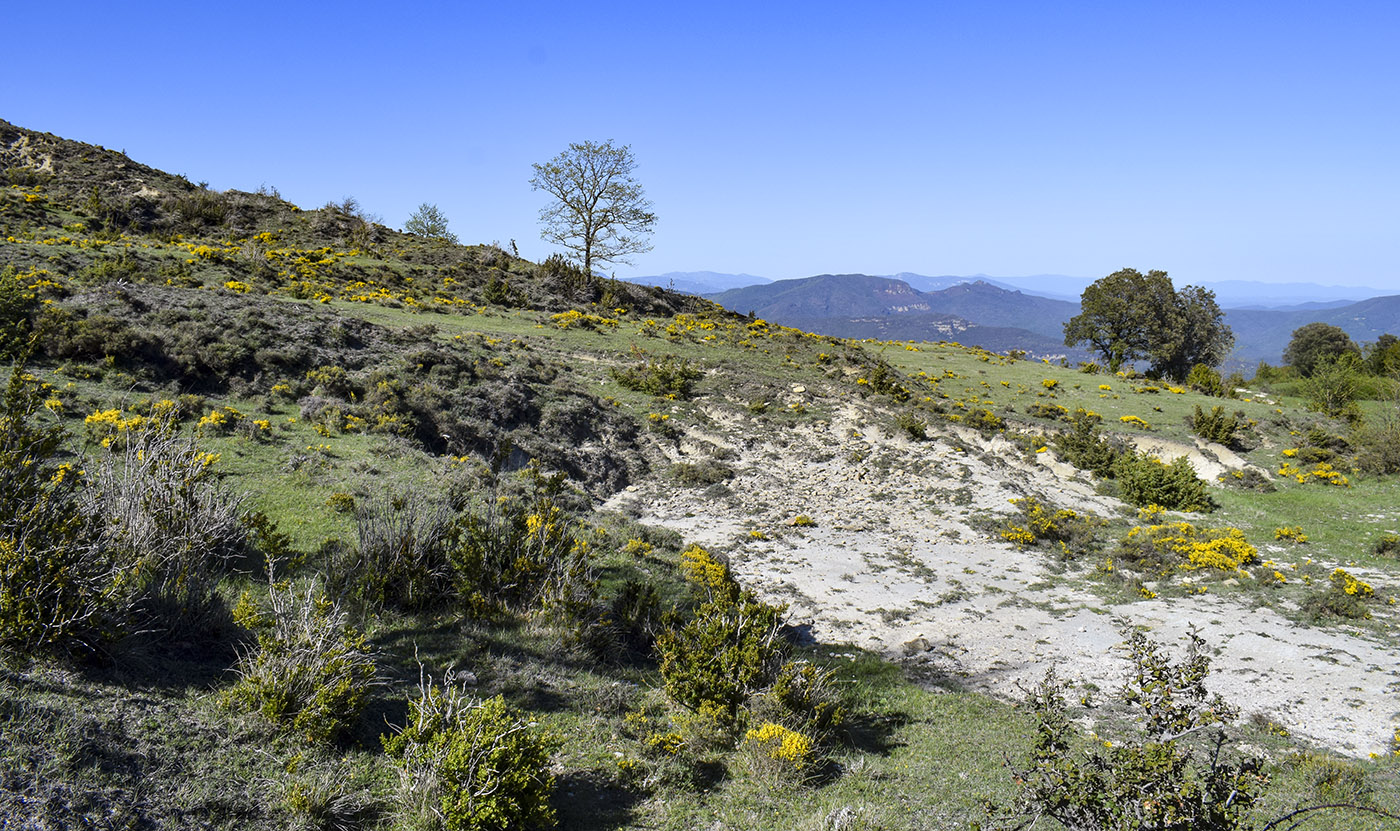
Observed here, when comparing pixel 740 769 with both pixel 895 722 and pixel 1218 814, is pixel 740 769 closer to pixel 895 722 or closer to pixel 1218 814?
pixel 895 722

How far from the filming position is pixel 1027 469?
18.9 meters

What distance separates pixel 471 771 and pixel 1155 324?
140ft

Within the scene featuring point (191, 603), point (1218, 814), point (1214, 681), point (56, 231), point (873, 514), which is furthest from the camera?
point (56, 231)

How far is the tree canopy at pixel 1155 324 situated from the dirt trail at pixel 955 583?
23.6m

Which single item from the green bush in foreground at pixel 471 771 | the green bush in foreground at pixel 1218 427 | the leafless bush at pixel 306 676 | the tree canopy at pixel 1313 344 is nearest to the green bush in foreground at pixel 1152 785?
the green bush in foreground at pixel 471 771

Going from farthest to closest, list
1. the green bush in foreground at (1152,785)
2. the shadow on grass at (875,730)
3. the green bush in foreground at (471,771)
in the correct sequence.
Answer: the shadow on grass at (875,730) → the green bush in foreground at (471,771) → the green bush in foreground at (1152,785)

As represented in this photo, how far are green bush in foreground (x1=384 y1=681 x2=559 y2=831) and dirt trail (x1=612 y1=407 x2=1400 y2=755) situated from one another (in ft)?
18.8

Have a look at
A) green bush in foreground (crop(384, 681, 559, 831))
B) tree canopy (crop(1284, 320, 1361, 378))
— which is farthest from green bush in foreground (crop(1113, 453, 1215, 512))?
tree canopy (crop(1284, 320, 1361, 378))

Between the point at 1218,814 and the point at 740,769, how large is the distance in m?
3.48

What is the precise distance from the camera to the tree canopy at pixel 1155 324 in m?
36.8

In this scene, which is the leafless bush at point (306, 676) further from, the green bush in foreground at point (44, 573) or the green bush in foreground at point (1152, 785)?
the green bush in foreground at point (1152, 785)

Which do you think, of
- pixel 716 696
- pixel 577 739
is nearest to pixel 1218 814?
pixel 716 696

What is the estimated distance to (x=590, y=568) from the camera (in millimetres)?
9547

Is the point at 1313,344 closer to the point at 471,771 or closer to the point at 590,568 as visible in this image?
the point at 590,568
